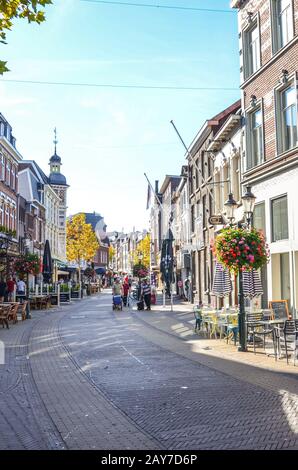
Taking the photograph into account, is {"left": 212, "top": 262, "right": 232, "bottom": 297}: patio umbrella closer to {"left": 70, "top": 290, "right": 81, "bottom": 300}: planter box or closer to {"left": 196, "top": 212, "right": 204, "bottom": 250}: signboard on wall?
{"left": 196, "top": 212, "right": 204, "bottom": 250}: signboard on wall

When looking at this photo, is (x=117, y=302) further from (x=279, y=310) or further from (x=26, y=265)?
(x=279, y=310)

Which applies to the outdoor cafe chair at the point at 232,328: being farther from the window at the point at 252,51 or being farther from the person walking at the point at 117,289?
the person walking at the point at 117,289

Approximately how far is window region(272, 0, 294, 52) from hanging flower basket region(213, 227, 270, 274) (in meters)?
7.47

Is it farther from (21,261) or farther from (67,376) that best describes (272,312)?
(21,261)

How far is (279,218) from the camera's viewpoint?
663 inches

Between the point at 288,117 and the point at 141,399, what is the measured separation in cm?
1174

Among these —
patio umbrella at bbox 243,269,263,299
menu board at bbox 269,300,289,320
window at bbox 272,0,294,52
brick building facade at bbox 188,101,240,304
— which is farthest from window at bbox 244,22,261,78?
menu board at bbox 269,300,289,320

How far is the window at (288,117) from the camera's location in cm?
1609

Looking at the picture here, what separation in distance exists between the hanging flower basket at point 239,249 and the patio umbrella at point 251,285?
5.76 ft

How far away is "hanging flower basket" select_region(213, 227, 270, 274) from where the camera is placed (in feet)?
39.8

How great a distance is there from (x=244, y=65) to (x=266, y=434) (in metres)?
16.7

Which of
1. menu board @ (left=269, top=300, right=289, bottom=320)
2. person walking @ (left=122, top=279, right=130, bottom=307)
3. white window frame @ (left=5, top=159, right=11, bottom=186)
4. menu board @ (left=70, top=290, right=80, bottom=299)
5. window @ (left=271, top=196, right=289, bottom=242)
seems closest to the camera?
menu board @ (left=269, top=300, right=289, bottom=320)

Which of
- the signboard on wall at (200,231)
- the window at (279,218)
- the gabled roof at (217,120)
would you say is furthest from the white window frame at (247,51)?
the signboard on wall at (200,231)

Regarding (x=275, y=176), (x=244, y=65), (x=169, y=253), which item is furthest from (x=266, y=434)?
(x=169, y=253)
